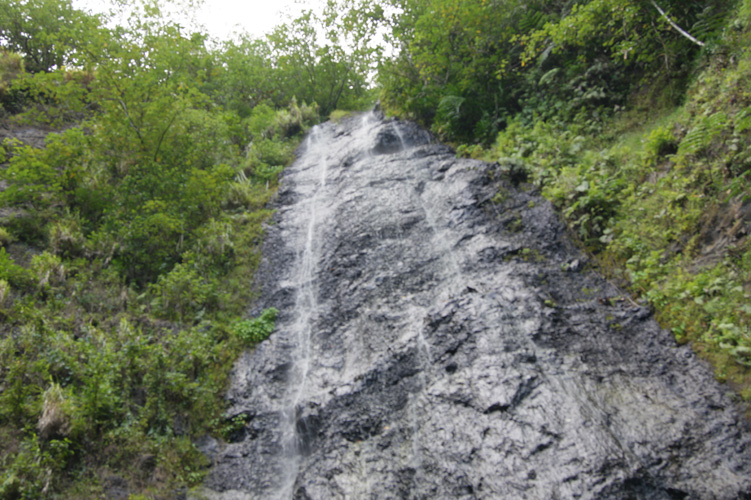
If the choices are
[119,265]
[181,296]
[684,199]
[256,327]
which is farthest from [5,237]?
[684,199]

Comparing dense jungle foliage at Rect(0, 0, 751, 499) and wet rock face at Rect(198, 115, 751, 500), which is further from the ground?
dense jungle foliage at Rect(0, 0, 751, 499)

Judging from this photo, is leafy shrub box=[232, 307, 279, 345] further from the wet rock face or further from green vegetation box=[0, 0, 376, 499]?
the wet rock face

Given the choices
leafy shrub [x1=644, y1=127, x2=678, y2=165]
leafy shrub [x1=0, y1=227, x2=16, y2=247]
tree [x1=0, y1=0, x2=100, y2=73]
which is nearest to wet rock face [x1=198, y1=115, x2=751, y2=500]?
leafy shrub [x1=644, y1=127, x2=678, y2=165]

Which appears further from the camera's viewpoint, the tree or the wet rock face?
the tree

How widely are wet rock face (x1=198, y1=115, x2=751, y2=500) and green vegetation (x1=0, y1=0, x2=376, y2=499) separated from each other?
34.3 inches

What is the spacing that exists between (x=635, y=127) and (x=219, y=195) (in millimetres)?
9733

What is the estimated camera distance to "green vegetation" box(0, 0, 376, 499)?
4.71 m

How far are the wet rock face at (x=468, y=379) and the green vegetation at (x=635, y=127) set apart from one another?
1.69ft

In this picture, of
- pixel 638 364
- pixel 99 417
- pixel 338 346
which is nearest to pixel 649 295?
pixel 638 364

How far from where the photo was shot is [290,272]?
8602 millimetres

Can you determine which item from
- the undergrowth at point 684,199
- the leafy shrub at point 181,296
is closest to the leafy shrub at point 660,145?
the undergrowth at point 684,199

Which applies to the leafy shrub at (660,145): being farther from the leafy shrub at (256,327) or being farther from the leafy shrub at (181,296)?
the leafy shrub at (181,296)

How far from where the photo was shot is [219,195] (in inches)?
394

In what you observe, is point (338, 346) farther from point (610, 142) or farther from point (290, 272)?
point (610, 142)
